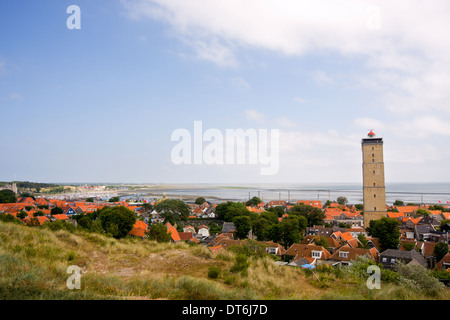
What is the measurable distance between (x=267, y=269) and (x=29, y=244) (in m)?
7.82

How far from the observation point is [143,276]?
761 cm

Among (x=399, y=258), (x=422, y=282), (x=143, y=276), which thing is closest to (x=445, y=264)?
(x=399, y=258)

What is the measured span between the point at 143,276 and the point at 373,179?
44.8 meters

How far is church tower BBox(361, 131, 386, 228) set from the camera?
143 ft

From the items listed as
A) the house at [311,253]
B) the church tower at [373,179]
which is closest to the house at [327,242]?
the house at [311,253]

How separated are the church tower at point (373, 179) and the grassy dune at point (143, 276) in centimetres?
4013

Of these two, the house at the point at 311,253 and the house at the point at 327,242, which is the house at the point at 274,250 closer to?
the house at the point at 311,253

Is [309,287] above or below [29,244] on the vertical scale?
below

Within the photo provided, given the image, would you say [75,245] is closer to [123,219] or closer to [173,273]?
[173,273]
